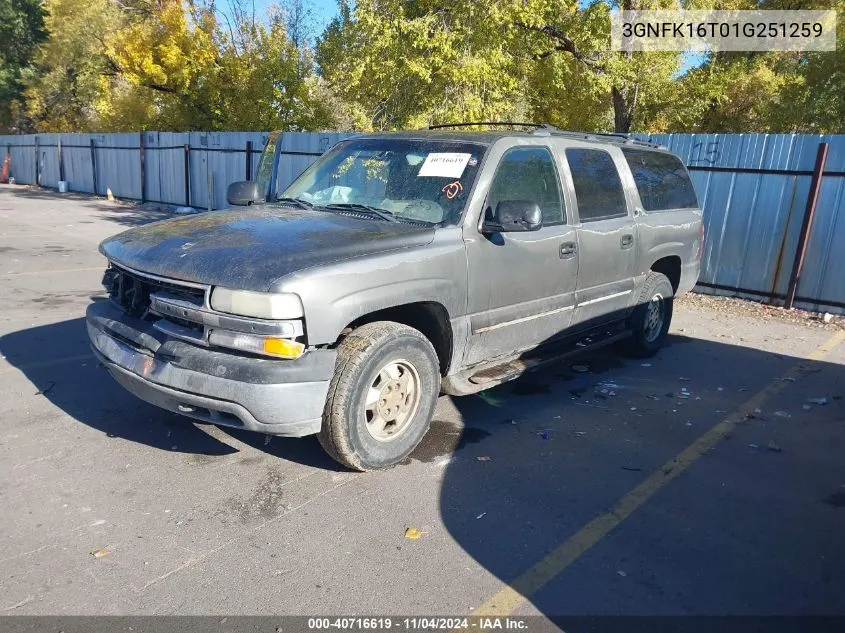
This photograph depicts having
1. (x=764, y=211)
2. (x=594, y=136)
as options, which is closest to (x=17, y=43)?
(x=764, y=211)

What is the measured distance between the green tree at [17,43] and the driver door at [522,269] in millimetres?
46747

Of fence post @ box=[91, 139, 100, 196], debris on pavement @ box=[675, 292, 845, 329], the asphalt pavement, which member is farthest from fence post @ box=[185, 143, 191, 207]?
debris on pavement @ box=[675, 292, 845, 329]

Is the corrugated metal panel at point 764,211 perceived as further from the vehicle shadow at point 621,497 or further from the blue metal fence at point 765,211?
the vehicle shadow at point 621,497

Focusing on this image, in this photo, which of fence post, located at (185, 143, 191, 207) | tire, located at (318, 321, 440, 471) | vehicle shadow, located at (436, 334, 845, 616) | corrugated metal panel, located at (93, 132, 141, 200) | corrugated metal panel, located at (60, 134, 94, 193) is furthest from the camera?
corrugated metal panel, located at (60, 134, 94, 193)

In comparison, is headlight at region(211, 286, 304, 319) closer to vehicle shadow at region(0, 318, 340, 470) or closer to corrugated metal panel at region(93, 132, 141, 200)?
vehicle shadow at region(0, 318, 340, 470)

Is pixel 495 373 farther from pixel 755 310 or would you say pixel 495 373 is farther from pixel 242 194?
pixel 755 310

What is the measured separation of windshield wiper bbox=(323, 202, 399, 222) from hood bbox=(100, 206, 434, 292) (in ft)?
0.31

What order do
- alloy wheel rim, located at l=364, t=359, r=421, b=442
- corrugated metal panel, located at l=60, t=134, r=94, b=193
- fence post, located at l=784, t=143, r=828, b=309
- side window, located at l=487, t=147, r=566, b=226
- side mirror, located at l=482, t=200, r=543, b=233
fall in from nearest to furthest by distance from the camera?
alloy wheel rim, located at l=364, t=359, r=421, b=442 < side mirror, located at l=482, t=200, r=543, b=233 < side window, located at l=487, t=147, r=566, b=226 < fence post, located at l=784, t=143, r=828, b=309 < corrugated metal panel, located at l=60, t=134, r=94, b=193

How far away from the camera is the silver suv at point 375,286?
3270mm

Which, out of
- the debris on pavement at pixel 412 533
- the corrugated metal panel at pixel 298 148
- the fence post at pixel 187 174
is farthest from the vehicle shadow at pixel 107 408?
the fence post at pixel 187 174

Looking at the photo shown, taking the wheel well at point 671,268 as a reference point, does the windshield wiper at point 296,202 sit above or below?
above

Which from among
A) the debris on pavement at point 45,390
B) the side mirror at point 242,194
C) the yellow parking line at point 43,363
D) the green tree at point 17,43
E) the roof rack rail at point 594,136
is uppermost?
the green tree at point 17,43

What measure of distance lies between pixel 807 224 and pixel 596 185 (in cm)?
502

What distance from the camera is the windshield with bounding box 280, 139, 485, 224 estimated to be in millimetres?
4215
